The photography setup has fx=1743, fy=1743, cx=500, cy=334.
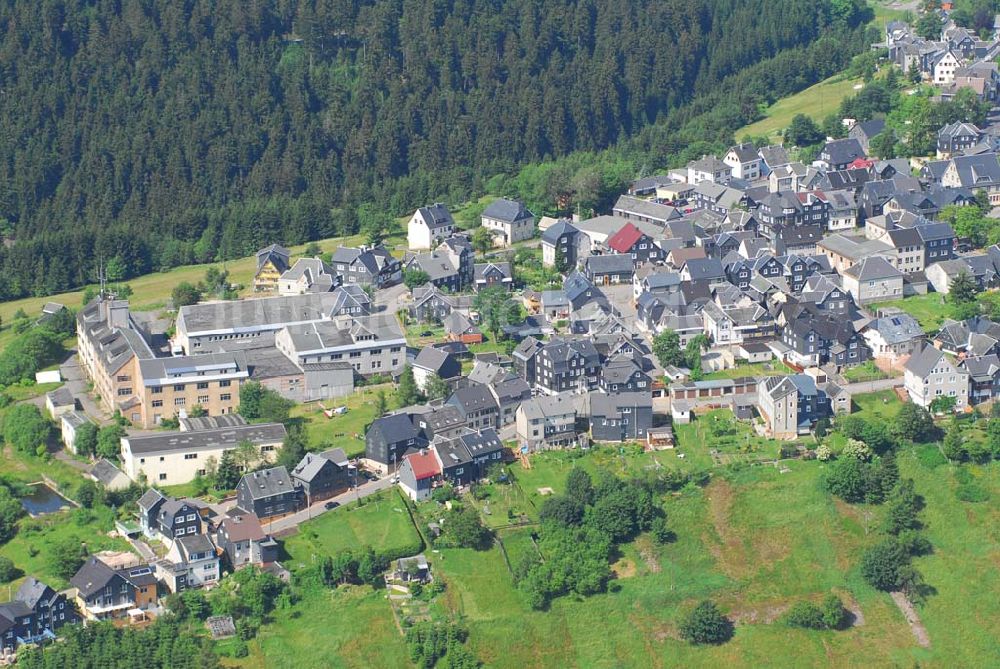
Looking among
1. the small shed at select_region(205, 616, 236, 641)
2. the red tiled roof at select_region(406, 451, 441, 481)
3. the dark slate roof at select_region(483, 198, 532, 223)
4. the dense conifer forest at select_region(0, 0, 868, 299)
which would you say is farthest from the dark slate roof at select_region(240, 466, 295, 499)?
the dense conifer forest at select_region(0, 0, 868, 299)

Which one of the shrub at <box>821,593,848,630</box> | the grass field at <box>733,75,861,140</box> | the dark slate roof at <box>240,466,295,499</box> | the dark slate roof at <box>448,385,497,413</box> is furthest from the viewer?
the grass field at <box>733,75,861,140</box>

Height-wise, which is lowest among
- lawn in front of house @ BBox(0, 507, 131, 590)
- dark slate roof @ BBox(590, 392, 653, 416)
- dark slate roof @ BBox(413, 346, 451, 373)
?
lawn in front of house @ BBox(0, 507, 131, 590)

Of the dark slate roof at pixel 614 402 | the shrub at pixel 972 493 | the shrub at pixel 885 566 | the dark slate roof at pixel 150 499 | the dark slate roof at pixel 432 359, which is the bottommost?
the shrub at pixel 885 566

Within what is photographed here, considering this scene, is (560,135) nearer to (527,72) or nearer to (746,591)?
(527,72)

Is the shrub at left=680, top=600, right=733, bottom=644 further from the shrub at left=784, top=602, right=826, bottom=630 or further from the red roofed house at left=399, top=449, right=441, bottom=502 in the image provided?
the red roofed house at left=399, top=449, right=441, bottom=502

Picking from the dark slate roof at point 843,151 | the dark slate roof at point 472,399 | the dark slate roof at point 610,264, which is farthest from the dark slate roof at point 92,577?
the dark slate roof at point 843,151

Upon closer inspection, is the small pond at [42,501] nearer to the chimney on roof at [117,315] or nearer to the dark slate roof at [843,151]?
the chimney on roof at [117,315]

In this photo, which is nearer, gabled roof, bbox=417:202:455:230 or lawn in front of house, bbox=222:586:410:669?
lawn in front of house, bbox=222:586:410:669
